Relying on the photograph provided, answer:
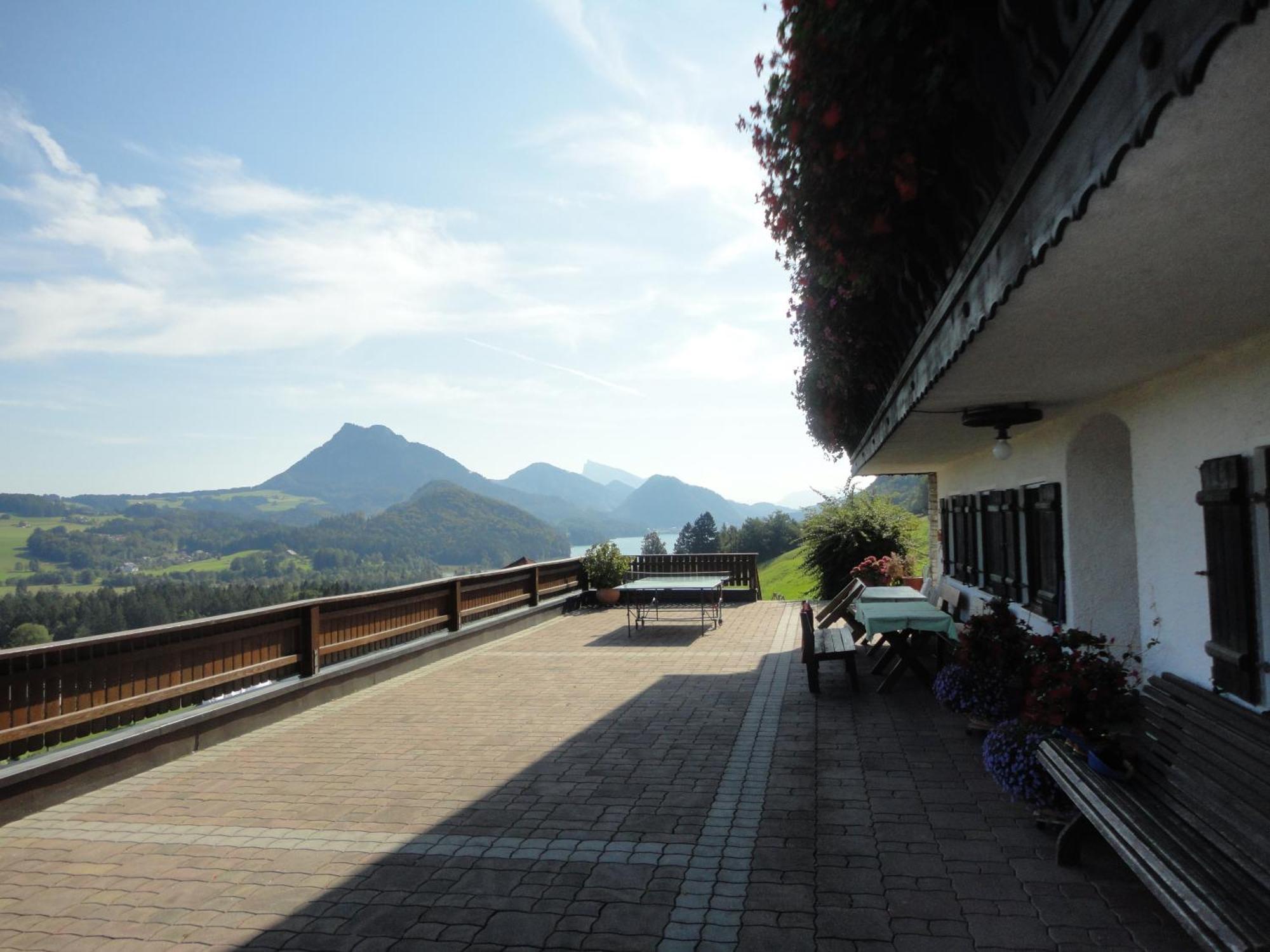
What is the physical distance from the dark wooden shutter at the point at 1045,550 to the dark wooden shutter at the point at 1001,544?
1.22 feet

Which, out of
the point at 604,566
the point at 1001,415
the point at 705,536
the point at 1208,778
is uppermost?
the point at 1001,415

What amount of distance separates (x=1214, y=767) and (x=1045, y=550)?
4.15 meters

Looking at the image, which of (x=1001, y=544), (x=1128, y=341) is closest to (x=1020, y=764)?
(x=1128, y=341)

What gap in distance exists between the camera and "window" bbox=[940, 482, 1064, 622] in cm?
713

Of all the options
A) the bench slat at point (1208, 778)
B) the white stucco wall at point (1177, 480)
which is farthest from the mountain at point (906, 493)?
→ the bench slat at point (1208, 778)

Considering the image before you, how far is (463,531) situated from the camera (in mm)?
146125

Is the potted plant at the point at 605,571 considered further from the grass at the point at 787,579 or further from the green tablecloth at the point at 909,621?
the green tablecloth at the point at 909,621

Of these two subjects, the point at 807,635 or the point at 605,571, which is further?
the point at 605,571

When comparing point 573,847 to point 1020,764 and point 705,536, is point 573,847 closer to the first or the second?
point 1020,764

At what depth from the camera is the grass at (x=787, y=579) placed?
1970 centimetres

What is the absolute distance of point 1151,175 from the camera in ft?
6.07

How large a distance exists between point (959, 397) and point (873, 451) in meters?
2.92

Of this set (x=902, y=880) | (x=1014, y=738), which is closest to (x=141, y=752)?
(x=902, y=880)

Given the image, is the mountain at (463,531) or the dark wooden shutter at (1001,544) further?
the mountain at (463,531)
